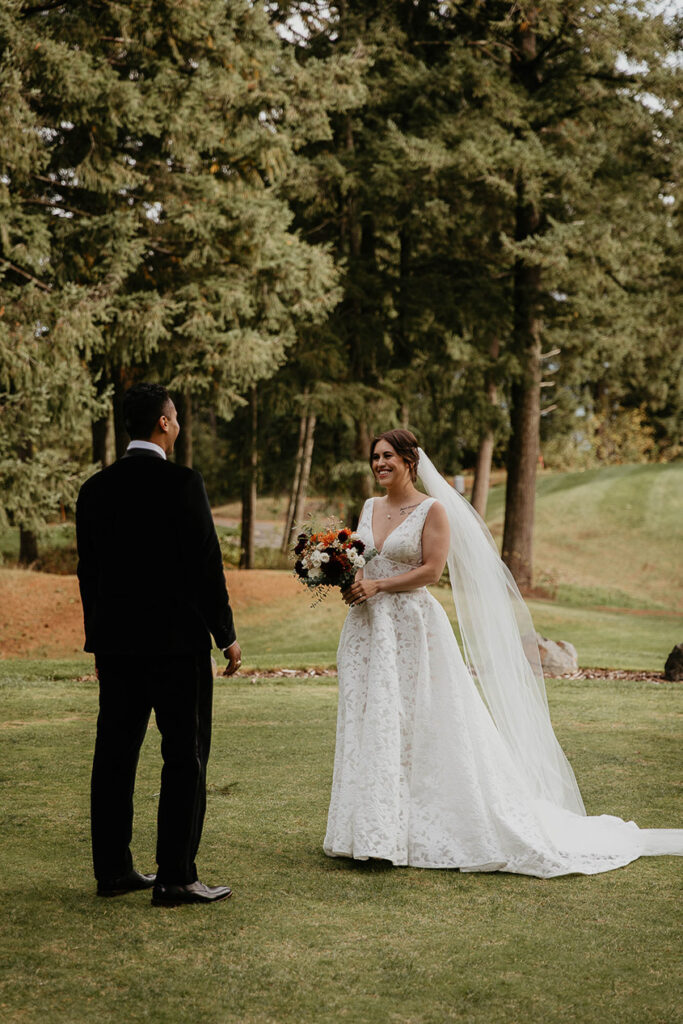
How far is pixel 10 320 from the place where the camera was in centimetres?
1530

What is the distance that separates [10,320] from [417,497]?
1133 cm

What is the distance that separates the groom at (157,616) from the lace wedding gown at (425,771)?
100 cm

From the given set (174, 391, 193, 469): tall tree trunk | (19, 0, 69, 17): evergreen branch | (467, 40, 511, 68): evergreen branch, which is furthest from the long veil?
(467, 40, 511, 68): evergreen branch

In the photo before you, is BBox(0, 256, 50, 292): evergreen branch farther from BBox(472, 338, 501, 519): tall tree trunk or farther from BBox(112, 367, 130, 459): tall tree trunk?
BBox(472, 338, 501, 519): tall tree trunk

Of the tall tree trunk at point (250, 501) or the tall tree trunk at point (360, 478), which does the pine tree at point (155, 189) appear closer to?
the tall tree trunk at point (360, 478)

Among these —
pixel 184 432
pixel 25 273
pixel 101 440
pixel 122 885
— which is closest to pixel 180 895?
pixel 122 885

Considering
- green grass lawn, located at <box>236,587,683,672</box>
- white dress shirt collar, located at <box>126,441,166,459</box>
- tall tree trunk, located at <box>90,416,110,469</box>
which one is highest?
tall tree trunk, located at <box>90,416,110,469</box>

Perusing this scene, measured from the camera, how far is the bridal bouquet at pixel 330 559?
202 inches

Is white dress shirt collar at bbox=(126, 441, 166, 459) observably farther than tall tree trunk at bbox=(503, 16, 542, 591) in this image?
No

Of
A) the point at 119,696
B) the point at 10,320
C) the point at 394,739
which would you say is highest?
the point at 10,320

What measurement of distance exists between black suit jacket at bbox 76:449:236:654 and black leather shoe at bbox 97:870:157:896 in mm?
989

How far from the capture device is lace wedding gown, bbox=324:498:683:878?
5031 millimetres

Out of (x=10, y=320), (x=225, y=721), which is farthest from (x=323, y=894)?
(x=10, y=320)

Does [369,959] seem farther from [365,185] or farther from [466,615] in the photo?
[365,185]
